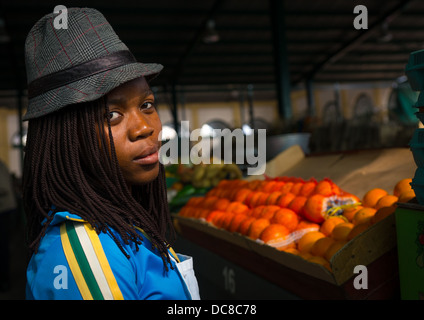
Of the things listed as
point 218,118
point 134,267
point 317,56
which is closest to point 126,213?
point 134,267

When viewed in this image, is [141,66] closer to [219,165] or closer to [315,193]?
[315,193]

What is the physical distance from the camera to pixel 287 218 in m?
1.92

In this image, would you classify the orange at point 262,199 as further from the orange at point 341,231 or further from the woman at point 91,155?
the woman at point 91,155

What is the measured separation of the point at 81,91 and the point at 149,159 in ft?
0.69

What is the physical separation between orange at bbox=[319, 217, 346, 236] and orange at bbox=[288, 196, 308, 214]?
200mm

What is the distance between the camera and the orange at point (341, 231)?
61.4 inches

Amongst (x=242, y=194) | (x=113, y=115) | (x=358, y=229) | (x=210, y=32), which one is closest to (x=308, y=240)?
(x=358, y=229)

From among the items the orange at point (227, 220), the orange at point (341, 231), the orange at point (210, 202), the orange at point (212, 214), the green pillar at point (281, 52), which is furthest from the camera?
the green pillar at point (281, 52)

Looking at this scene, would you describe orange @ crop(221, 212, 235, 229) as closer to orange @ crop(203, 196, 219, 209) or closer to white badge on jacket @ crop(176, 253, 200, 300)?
orange @ crop(203, 196, 219, 209)

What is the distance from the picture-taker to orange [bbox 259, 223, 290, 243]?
179 centimetres

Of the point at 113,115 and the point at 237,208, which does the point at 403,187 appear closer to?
the point at 237,208

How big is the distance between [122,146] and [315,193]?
139cm

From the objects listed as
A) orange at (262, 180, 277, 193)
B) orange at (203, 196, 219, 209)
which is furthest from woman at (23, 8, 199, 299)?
orange at (203, 196, 219, 209)

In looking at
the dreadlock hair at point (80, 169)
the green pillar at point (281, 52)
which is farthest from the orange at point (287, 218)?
the green pillar at point (281, 52)
